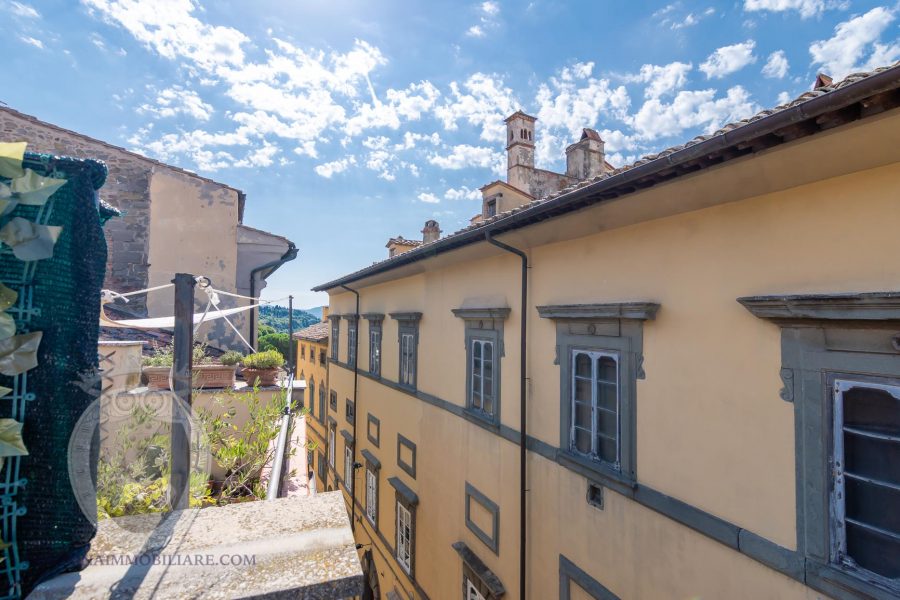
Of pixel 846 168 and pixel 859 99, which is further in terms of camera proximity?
pixel 846 168

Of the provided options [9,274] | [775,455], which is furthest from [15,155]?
[775,455]

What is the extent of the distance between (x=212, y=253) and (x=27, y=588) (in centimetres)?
1633

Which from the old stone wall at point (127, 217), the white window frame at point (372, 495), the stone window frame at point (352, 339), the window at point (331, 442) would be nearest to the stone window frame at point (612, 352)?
the white window frame at point (372, 495)

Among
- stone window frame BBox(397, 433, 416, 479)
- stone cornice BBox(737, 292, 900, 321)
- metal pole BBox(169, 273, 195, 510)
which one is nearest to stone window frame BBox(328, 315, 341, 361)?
stone window frame BBox(397, 433, 416, 479)

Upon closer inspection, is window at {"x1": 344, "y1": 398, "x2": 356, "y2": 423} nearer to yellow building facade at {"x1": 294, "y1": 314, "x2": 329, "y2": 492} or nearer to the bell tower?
yellow building facade at {"x1": 294, "y1": 314, "x2": 329, "y2": 492}

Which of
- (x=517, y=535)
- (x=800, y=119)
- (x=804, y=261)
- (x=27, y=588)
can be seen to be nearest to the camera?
(x=27, y=588)

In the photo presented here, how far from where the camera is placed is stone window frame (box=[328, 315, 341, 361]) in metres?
16.4

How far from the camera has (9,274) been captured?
140cm

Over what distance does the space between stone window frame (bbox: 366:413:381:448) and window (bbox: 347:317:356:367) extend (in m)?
2.20

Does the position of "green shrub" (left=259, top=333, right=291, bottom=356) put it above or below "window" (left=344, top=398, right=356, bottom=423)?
above

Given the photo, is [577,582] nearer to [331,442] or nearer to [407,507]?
[407,507]

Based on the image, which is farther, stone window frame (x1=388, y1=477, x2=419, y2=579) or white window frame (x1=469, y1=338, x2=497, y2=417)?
stone window frame (x1=388, y1=477, x2=419, y2=579)

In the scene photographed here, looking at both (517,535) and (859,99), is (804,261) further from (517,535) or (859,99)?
(517,535)

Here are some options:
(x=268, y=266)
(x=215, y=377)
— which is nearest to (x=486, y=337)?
(x=215, y=377)
